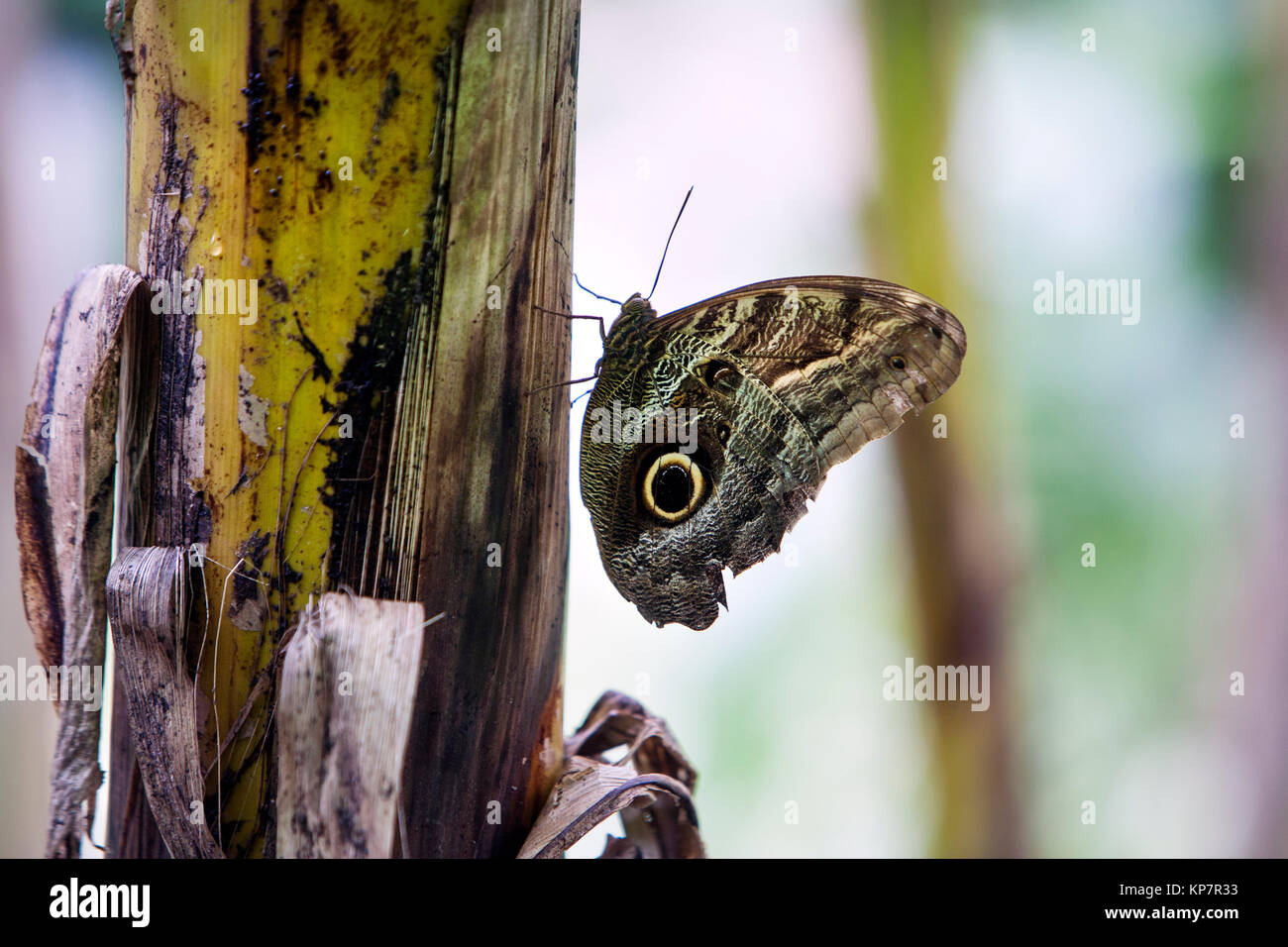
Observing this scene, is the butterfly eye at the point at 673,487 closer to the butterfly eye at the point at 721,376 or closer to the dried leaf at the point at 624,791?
the butterfly eye at the point at 721,376

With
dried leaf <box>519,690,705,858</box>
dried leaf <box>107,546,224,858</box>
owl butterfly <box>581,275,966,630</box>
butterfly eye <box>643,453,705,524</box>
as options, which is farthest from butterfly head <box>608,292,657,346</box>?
dried leaf <box>107,546,224,858</box>

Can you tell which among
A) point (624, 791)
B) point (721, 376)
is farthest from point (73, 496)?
point (721, 376)

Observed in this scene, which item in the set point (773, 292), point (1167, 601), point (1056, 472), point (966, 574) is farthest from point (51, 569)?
point (1167, 601)

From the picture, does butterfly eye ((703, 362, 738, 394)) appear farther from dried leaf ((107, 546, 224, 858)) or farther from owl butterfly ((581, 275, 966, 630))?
dried leaf ((107, 546, 224, 858))

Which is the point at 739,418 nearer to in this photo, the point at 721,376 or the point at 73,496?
the point at 721,376

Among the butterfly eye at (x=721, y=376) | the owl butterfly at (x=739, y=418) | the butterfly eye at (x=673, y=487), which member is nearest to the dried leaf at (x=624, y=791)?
the owl butterfly at (x=739, y=418)

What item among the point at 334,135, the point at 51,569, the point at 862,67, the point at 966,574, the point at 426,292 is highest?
the point at 862,67

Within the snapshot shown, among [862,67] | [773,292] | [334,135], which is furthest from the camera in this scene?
[862,67]
